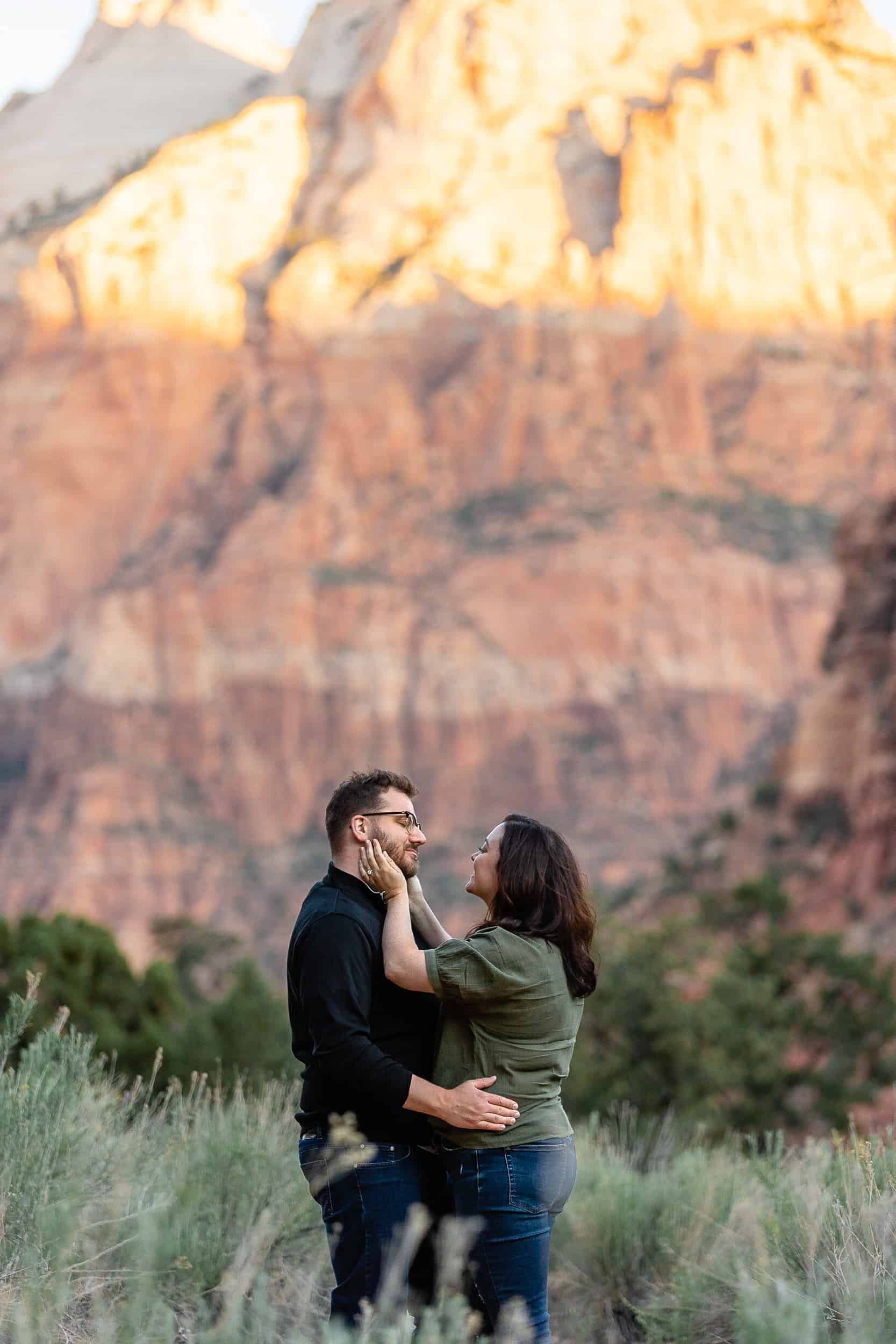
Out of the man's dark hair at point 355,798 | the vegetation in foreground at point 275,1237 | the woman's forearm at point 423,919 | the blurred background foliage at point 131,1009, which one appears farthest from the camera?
the blurred background foliage at point 131,1009

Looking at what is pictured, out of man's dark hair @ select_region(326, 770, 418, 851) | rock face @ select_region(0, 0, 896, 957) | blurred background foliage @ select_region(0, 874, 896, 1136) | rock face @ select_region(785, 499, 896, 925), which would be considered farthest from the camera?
rock face @ select_region(0, 0, 896, 957)

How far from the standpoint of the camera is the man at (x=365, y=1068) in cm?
433

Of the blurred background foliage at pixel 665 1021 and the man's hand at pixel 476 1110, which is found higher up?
the man's hand at pixel 476 1110

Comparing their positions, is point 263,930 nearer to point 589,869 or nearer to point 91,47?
point 589,869

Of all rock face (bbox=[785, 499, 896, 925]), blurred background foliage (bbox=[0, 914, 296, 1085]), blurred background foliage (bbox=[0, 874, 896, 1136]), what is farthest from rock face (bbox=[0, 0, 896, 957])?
blurred background foliage (bbox=[0, 914, 296, 1085])

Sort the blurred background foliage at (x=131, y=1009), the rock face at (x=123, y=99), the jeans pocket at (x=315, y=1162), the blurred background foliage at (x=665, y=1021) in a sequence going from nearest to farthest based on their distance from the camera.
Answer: the jeans pocket at (x=315, y=1162) → the blurred background foliage at (x=131, y=1009) → the blurred background foliage at (x=665, y=1021) → the rock face at (x=123, y=99)

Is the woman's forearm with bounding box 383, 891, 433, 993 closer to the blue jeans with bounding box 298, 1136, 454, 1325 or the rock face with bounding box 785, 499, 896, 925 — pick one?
the blue jeans with bounding box 298, 1136, 454, 1325

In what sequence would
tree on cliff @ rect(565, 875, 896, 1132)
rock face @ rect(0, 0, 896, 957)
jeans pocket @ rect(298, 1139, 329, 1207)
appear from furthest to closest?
rock face @ rect(0, 0, 896, 957) < tree on cliff @ rect(565, 875, 896, 1132) < jeans pocket @ rect(298, 1139, 329, 1207)

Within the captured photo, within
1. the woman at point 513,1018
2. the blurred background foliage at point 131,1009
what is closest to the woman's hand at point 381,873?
the woman at point 513,1018

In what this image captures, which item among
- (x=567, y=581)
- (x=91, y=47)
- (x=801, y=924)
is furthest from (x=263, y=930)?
(x=91, y=47)

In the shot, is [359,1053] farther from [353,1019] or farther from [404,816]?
[404,816]

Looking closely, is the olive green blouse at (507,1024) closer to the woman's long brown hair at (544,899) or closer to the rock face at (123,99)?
the woman's long brown hair at (544,899)

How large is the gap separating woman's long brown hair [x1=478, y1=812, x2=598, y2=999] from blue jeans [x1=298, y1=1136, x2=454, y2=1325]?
0.68 meters

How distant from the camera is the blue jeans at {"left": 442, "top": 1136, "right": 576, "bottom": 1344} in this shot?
4.33 metres
